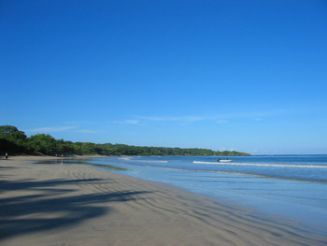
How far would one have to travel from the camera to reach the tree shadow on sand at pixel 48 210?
827cm

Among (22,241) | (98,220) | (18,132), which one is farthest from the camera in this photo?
(18,132)

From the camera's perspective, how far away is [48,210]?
34.6 ft

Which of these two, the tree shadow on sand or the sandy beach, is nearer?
the sandy beach

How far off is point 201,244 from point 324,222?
468 centimetres

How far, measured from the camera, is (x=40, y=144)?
117 metres

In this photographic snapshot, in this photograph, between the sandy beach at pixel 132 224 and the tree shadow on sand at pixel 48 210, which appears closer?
the sandy beach at pixel 132 224

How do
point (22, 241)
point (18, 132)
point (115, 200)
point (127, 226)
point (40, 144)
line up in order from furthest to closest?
point (18, 132) < point (40, 144) < point (115, 200) < point (127, 226) < point (22, 241)

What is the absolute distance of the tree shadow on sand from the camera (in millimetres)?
8266

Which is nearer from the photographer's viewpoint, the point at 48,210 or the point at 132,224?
the point at 132,224

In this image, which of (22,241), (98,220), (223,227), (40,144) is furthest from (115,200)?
(40,144)

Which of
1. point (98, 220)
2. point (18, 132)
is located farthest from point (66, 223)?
point (18, 132)

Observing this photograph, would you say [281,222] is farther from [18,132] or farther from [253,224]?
[18,132]

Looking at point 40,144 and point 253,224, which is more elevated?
point 40,144

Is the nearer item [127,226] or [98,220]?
[127,226]
